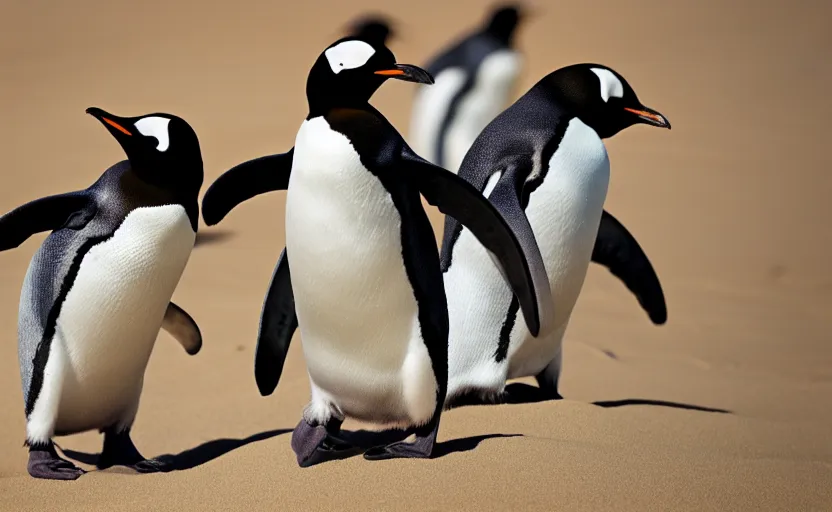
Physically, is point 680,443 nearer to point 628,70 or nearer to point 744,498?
point 744,498

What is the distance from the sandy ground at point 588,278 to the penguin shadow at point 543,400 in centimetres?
9

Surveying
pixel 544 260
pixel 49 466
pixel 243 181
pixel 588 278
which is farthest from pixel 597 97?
pixel 588 278

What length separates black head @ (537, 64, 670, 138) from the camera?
4293 mm

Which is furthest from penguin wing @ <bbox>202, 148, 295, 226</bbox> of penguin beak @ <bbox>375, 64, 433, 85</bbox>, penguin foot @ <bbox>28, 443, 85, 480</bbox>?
penguin foot @ <bbox>28, 443, 85, 480</bbox>

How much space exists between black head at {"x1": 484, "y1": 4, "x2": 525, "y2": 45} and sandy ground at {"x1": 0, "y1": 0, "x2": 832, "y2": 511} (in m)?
1.57

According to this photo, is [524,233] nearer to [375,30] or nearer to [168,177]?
[168,177]

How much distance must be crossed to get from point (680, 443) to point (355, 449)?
1.08 metres

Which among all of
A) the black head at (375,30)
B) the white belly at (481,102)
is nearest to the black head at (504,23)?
the white belly at (481,102)

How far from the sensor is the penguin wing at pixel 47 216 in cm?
382

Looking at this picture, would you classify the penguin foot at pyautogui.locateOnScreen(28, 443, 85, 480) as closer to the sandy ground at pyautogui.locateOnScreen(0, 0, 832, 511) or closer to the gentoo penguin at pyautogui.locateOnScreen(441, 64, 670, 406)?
the sandy ground at pyautogui.locateOnScreen(0, 0, 832, 511)

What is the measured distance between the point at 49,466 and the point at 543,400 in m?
1.78

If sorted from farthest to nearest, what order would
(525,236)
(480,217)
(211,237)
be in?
(211,237) → (525,236) → (480,217)

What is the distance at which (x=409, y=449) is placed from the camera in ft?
11.6

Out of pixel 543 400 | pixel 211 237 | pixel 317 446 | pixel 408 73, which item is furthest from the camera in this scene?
pixel 211 237
